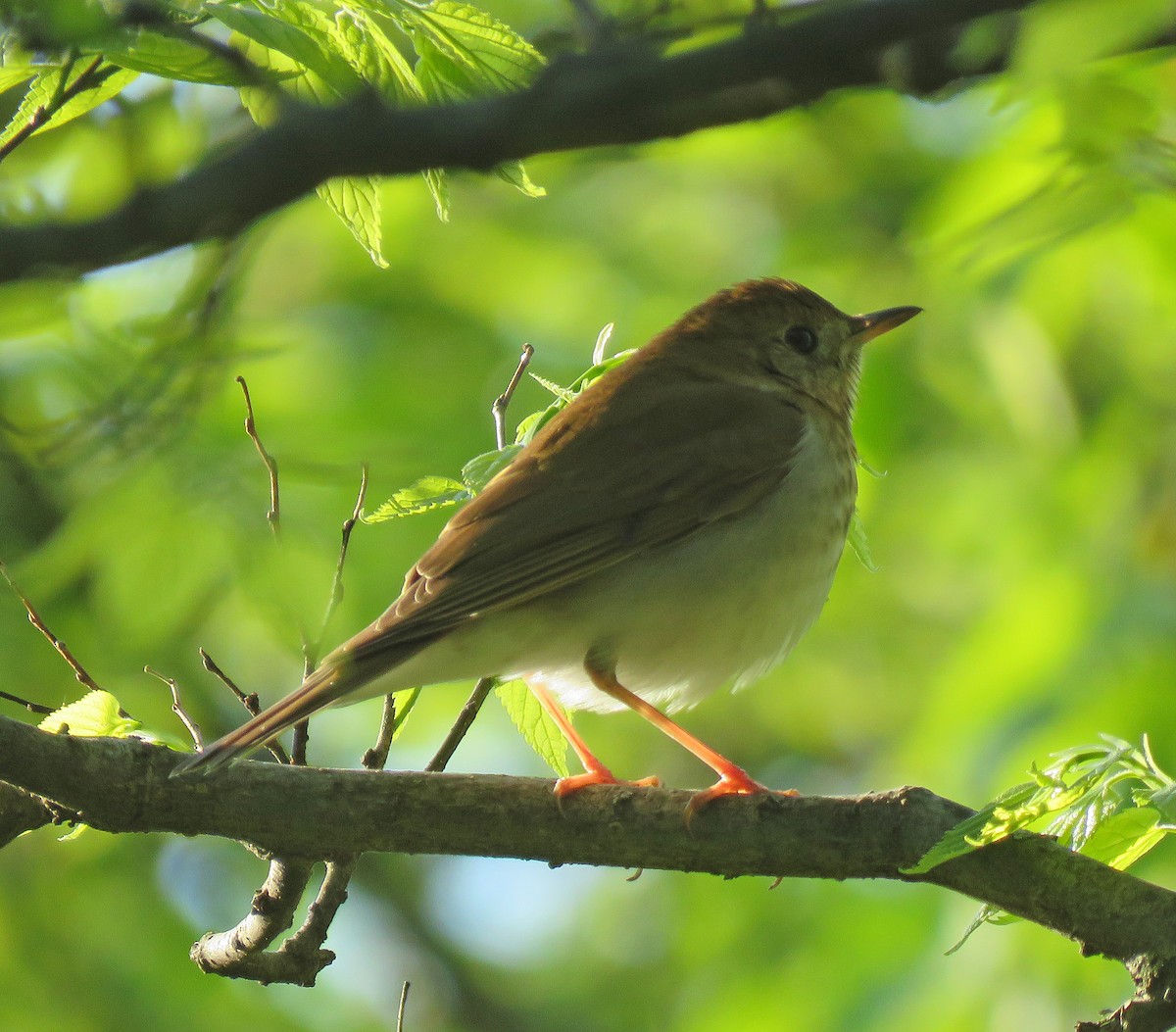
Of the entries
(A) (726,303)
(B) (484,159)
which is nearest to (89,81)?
(B) (484,159)

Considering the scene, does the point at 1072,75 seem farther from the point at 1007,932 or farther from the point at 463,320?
the point at 463,320

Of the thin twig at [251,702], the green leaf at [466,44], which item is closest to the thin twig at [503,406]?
the thin twig at [251,702]

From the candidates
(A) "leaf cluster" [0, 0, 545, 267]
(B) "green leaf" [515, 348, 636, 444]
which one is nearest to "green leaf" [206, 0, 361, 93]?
(A) "leaf cluster" [0, 0, 545, 267]

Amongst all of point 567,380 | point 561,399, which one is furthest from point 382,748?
point 567,380

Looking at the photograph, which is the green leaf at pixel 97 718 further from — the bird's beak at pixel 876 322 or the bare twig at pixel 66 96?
the bird's beak at pixel 876 322

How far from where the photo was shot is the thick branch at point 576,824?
3.71 m

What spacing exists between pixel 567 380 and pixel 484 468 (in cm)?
480

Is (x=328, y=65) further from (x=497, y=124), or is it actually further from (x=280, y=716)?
(x=280, y=716)

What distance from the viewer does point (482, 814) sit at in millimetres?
3979

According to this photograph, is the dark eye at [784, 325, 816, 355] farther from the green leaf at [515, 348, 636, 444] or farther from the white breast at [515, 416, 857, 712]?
the green leaf at [515, 348, 636, 444]

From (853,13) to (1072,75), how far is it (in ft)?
2.77

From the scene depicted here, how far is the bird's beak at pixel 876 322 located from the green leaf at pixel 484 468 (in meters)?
2.91

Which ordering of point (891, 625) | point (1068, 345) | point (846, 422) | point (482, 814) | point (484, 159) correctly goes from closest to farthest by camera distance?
1. point (484, 159)
2. point (482, 814)
3. point (846, 422)
4. point (1068, 345)
5. point (891, 625)

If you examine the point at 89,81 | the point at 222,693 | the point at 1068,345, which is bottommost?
the point at 222,693
